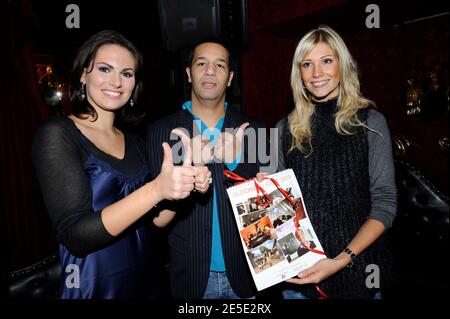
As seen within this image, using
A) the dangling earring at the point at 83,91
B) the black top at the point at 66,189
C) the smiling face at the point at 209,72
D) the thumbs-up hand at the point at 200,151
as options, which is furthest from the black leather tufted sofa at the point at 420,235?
the dangling earring at the point at 83,91

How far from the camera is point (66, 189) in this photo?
1.08 m

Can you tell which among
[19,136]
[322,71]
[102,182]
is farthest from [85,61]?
[19,136]

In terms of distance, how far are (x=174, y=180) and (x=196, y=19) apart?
212 centimetres

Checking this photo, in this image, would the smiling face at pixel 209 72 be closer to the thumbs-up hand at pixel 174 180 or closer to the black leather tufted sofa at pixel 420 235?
the thumbs-up hand at pixel 174 180

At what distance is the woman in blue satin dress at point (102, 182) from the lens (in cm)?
106

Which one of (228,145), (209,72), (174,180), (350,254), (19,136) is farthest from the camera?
(19,136)

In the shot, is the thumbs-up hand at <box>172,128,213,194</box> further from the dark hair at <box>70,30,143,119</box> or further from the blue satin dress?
the dark hair at <box>70,30,143,119</box>

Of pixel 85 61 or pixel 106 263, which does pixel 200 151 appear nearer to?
pixel 106 263

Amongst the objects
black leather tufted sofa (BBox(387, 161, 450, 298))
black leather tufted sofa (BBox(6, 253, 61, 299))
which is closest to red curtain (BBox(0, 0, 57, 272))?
black leather tufted sofa (BBox(6, 253, 61, 299))

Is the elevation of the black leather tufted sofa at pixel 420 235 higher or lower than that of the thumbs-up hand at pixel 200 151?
lower

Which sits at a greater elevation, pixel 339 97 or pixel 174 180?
pixel 339 97

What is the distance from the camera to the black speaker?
2.63 meters

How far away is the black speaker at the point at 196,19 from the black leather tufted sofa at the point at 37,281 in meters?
2.10

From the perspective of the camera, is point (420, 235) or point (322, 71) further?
point (420, 235)
